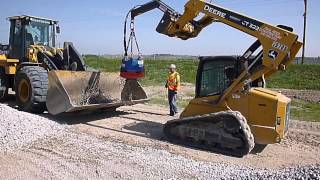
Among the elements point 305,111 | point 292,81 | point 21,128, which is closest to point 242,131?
point 21,128

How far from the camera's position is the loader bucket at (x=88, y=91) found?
9.82 meters

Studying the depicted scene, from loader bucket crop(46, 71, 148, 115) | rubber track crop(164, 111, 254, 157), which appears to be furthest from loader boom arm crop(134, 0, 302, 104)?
loader bucket crop(46, 71, 148, 115)

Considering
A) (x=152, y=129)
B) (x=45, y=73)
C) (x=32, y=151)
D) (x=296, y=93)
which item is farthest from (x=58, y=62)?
(x=296, y=93)

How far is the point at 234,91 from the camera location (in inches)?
316

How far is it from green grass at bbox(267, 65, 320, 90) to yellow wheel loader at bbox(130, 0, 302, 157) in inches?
564

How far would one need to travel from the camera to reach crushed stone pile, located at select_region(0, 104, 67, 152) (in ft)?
26.2

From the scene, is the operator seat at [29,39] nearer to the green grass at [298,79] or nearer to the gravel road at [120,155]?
the gravel road at [120,155]

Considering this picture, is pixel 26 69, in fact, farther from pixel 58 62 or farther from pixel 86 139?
pixel 86 139

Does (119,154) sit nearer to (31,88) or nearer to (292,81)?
(31,88)

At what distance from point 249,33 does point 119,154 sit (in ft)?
10.9

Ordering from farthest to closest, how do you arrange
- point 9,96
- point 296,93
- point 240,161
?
point 296,93, point 9,96, point 240,161

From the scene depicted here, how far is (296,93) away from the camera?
1911 centimetres

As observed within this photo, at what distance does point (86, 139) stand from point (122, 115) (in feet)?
10.1

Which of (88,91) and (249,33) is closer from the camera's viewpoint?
(249,33)
